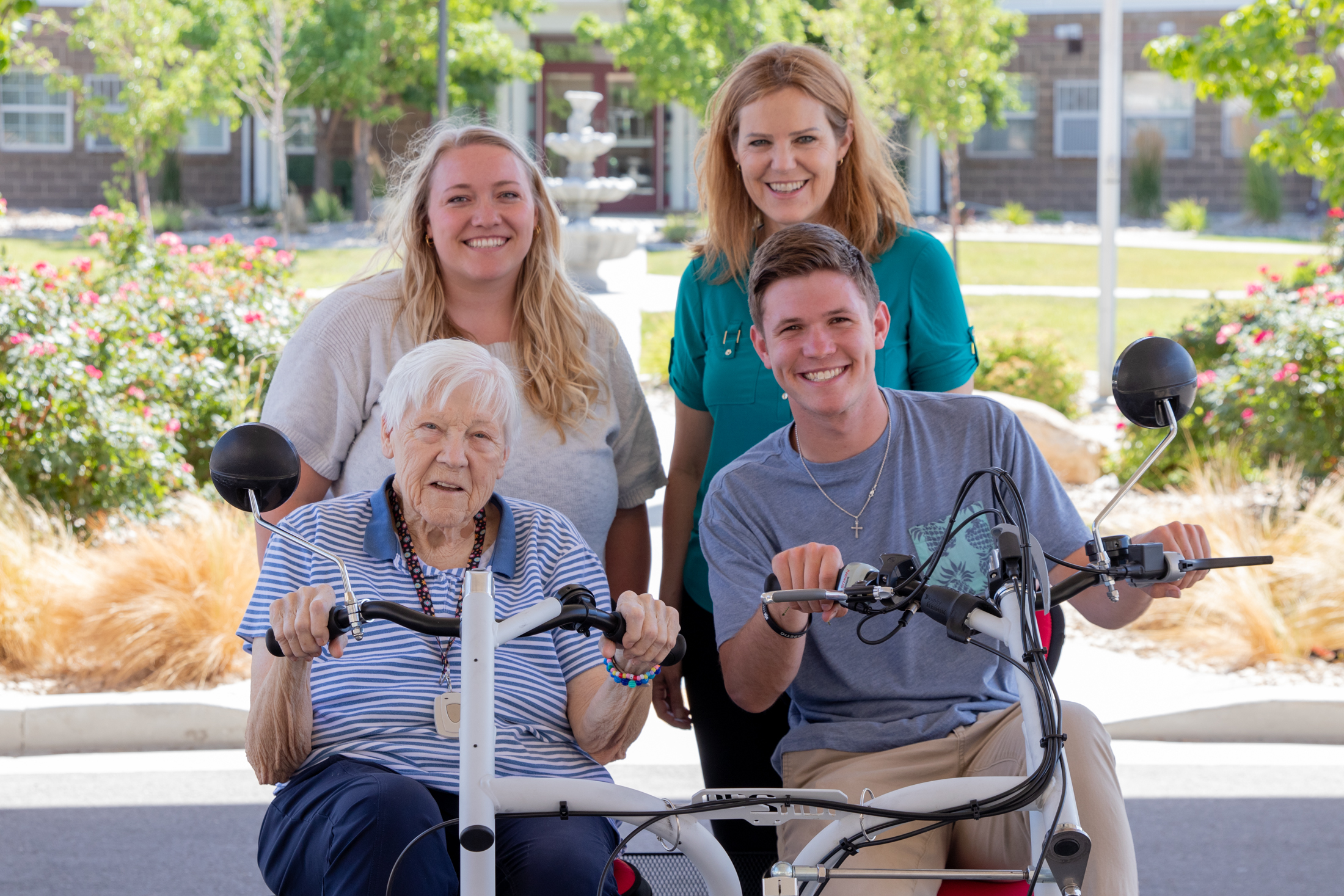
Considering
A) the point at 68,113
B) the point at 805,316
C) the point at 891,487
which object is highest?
the point at 68,113

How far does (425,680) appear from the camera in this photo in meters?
2.48

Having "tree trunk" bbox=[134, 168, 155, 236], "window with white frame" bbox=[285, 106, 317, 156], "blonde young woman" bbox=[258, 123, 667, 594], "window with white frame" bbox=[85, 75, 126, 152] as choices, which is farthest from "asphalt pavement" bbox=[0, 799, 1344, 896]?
"window with white frame" bbox=[85, 75, 126, 152]

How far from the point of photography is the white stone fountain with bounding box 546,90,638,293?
42.1ft

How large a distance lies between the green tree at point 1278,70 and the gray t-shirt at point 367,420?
585 centimetres

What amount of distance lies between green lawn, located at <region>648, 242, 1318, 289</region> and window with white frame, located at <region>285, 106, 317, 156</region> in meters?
10.6

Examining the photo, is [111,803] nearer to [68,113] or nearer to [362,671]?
[362,671]

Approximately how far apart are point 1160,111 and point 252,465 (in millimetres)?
30597

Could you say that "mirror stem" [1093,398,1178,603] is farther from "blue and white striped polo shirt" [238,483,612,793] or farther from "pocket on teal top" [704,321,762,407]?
"pocket on teal top" [704,321,762,407]

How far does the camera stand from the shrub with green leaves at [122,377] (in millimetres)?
6109

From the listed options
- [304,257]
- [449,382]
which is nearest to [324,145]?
[304,257]

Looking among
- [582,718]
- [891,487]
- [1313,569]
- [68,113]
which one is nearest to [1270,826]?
[1313,569]

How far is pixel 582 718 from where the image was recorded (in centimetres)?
252

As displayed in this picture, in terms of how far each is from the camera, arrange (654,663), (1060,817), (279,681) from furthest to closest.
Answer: (279,681) → (654,663) → (1060,817)

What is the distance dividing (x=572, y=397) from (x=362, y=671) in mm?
849
